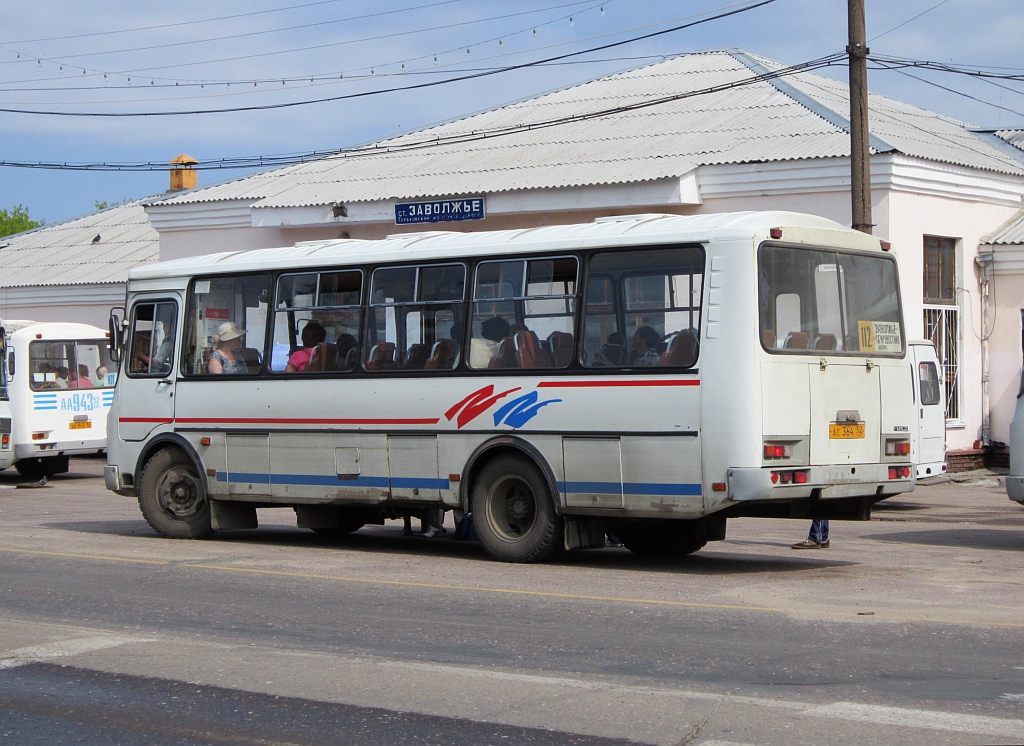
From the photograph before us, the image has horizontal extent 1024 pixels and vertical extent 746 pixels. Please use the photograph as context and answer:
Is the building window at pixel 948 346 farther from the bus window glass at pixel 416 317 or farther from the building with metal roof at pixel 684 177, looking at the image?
the bus window glass at pixel 416 317

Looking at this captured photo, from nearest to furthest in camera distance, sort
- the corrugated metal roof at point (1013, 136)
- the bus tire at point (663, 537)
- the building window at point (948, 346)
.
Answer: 1. the bus tire at point (663, 537)
2. the building window at point (948, 346)
3. the corrugated metal roof at point (1013, 136)

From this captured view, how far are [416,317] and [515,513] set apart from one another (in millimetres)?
2058

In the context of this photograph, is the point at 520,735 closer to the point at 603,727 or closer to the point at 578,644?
the point at 603,727

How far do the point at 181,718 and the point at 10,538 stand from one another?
8.83 meters

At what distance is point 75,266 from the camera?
129ft

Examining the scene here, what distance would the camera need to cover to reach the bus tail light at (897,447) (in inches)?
471

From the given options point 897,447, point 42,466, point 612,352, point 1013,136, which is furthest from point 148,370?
point 1013,136

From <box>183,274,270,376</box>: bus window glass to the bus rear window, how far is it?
539cm

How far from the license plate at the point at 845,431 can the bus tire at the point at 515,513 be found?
2.41 metres

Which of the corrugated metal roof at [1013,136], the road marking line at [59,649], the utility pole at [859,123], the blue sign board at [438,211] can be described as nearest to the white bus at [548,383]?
the road marking line at [59,649]

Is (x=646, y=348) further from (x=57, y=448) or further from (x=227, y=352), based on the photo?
(x=57, y=448)

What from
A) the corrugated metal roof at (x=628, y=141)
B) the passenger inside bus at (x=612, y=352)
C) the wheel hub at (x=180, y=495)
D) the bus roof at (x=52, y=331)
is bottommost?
the wheel hub at (x=180, y=495)

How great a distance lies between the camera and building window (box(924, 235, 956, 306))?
23.8 meters

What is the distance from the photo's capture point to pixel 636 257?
11672 millimetres
